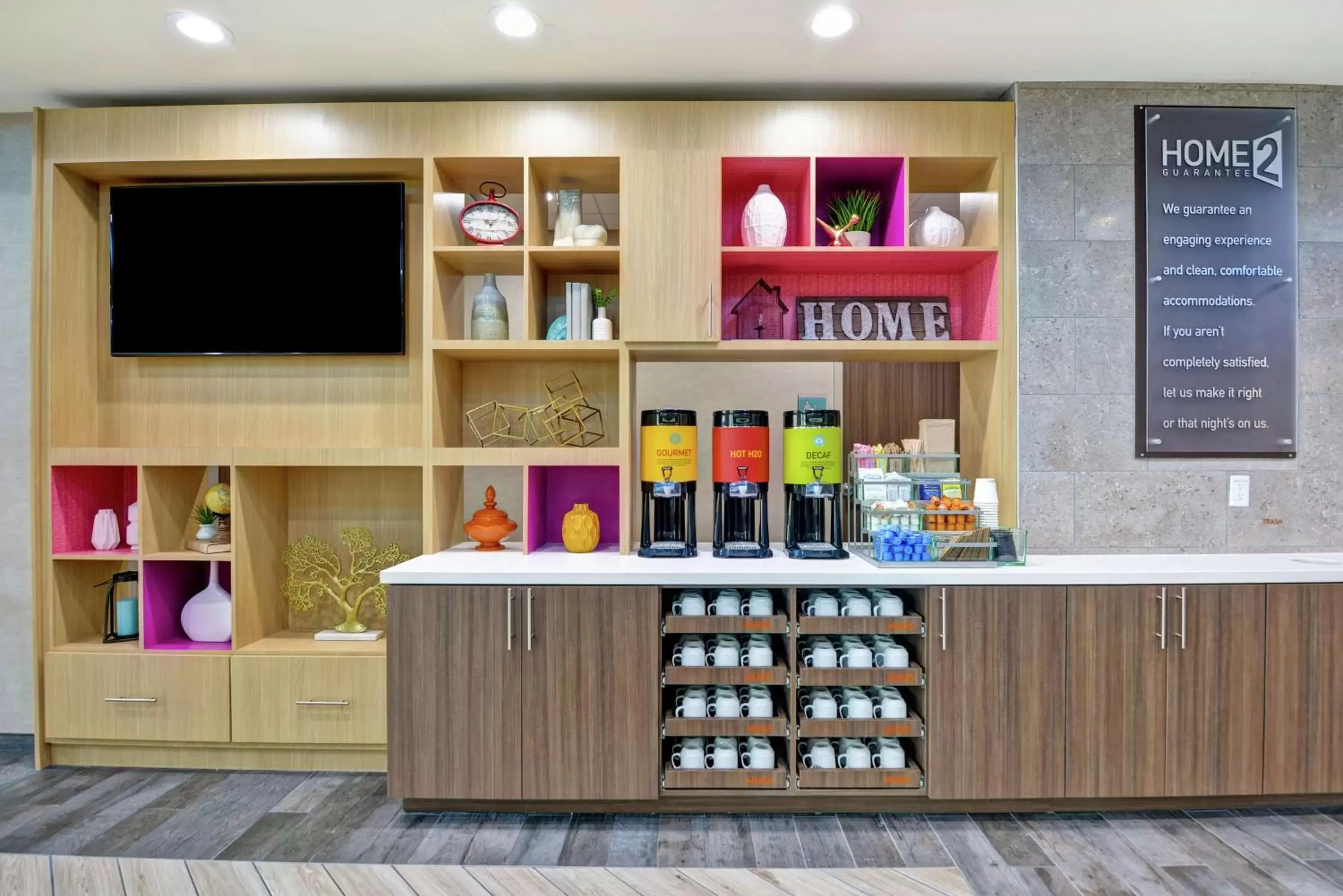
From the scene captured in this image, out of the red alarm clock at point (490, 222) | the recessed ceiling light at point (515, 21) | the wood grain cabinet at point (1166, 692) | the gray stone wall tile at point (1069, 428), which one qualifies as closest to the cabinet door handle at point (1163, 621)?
the wood grain cabinet at point (1166, 692)

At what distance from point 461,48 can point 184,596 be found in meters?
2.39

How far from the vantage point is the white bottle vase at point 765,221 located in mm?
2779

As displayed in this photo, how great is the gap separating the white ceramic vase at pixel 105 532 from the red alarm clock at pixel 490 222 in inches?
71.1

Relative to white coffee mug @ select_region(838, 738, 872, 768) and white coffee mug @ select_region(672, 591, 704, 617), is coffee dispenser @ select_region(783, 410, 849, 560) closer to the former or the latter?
white coffee mug @ select_region(672, 591, 704, 617)

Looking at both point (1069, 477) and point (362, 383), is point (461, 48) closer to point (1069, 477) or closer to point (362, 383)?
point (362, 383)

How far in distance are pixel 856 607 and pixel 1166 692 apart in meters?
1.03

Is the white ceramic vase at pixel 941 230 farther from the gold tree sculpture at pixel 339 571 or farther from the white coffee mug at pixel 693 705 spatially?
the gold tree sculpture at pixel 339 571

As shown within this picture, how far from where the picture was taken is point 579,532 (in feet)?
9.18

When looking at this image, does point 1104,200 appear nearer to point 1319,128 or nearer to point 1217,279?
point 1217,279

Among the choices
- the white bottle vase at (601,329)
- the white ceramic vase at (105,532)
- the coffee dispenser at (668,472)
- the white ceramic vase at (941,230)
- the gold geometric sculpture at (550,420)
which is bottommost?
the white ceramic vase at (105,532)

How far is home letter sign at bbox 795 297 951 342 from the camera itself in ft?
9.66

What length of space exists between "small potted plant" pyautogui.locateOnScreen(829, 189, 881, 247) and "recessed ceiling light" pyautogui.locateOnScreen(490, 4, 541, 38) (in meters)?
1.27

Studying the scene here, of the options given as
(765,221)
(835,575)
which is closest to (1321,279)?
(765,221)

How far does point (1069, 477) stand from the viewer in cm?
282
